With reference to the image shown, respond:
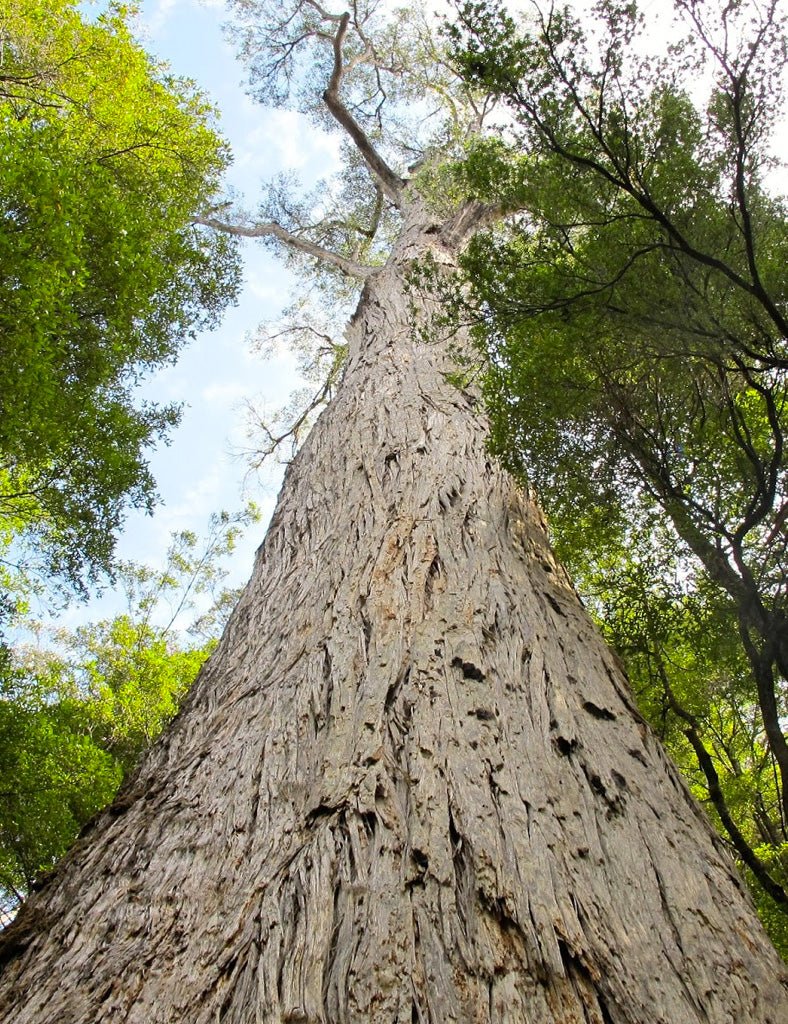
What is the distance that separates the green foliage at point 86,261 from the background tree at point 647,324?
2800 millimetres

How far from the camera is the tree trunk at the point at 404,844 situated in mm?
1647

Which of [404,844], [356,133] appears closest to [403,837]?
[404,844]

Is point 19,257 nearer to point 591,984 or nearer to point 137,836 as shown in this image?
point 137,836

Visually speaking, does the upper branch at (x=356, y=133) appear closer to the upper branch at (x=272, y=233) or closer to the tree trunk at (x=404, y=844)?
the upper branch at (x=272, y=233)

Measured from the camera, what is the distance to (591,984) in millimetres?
1616

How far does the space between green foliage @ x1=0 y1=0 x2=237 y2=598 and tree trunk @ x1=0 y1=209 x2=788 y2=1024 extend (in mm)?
2747

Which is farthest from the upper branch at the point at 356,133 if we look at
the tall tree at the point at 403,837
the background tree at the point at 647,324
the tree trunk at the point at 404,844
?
the tree trunk at the point at 404,844

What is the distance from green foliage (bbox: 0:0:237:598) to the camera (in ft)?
15.1

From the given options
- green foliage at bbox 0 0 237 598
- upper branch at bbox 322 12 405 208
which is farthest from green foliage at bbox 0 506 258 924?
upper branch at bbox 322 12 405 208

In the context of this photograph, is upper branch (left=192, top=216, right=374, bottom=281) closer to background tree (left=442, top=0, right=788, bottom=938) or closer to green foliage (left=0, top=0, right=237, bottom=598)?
green foliage (left=0, top=0, right=237, bottom=598)

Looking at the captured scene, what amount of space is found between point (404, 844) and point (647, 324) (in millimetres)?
3810

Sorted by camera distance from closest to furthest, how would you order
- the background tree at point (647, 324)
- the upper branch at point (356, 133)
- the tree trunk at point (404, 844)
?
the tree trunk at point (404, 844)
the background tree at point (647, 324)
the upper branch at point (356, 133)

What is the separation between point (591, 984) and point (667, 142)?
480 cm

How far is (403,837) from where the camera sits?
202cm
